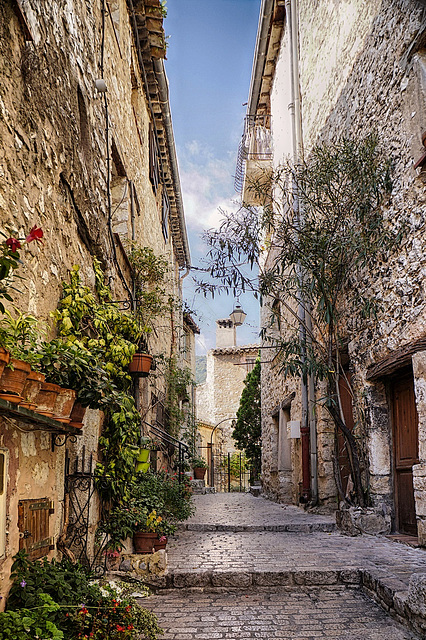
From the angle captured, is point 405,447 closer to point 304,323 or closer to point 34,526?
point 304,323

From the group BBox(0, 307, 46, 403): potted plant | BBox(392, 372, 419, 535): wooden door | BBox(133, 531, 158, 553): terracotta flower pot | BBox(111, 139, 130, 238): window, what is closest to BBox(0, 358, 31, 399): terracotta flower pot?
BBox(0, 307, 46, 403): potted plant

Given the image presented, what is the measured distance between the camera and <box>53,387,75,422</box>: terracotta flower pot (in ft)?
10.3

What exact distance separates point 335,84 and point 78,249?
584cm

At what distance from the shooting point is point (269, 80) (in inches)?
539

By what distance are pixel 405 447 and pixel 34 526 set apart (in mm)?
4447

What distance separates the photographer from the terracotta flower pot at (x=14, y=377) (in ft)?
8.04

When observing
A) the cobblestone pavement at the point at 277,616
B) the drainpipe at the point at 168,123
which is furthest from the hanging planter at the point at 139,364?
the drainpipe at the point at 168,123

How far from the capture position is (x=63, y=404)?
317cm

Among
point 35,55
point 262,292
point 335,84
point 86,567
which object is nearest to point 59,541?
point 86,567

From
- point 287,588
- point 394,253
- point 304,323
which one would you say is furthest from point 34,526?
point 304,323

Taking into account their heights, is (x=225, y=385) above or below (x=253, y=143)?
below

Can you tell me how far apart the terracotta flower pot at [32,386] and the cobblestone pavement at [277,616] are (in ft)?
6.33

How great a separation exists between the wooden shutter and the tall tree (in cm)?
1417

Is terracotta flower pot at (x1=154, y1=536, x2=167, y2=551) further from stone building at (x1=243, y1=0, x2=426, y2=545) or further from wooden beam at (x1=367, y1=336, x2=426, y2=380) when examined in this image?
wooden beam at (x1=367, y1=336, x2=426, y2=380)
